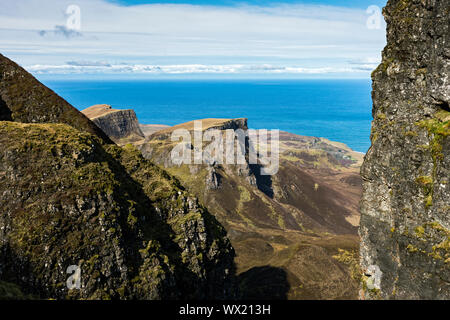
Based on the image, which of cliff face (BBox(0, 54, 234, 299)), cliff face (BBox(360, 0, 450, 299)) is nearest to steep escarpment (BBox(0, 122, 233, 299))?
cliff face (BBox(0, 54, 234, 299))

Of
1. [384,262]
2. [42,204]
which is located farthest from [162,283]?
[384,262]

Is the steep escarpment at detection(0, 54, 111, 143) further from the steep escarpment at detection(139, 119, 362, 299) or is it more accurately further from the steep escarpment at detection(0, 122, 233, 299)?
the steep escarpment at detection(139, 119, 362, 299)

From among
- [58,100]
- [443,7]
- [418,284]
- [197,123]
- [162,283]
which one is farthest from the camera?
[197,123]

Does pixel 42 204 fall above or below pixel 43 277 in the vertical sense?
above

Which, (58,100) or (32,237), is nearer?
(32,237)
